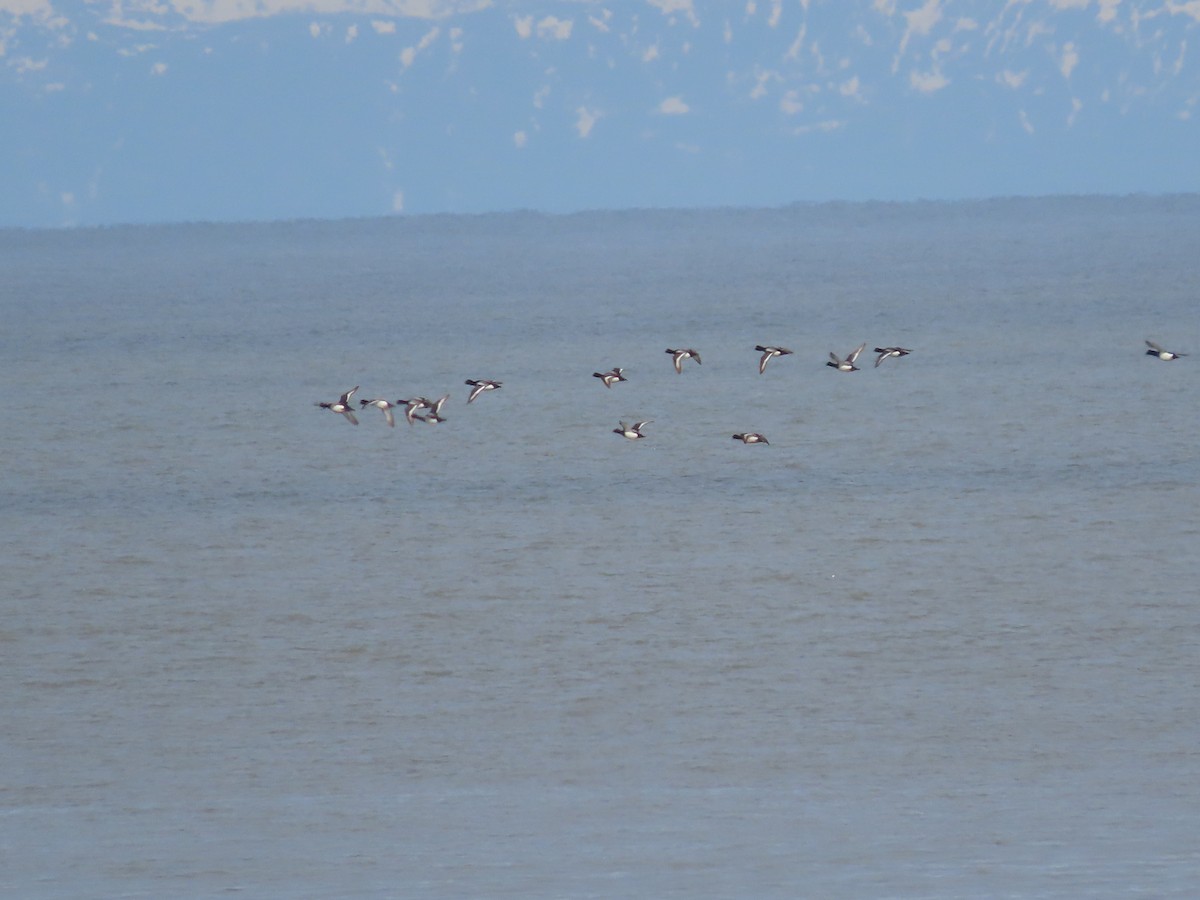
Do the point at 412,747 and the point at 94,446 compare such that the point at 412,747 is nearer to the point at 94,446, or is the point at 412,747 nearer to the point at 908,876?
the point at 908,876

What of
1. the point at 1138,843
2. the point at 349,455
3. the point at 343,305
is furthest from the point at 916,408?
the point at 343,305

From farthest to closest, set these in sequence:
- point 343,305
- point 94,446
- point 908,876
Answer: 1. point 343,305
2. point 94,446
3. point 908,876

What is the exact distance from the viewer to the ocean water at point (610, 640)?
17.9m

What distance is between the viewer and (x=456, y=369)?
2635 inches

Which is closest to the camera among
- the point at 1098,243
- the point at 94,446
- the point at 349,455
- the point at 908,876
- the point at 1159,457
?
the point at 908,876

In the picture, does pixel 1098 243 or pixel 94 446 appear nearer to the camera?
pixel 94 446

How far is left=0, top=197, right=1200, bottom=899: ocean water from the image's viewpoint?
58.9ft

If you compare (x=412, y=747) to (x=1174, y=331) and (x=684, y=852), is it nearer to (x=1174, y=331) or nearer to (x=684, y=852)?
(x=684, y=852)

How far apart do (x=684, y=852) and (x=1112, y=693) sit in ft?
21.7

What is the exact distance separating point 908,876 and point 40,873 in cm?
698

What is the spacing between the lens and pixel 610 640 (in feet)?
84.8

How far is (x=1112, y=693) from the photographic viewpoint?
22.4 metres

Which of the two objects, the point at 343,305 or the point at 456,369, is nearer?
the point at 456,369

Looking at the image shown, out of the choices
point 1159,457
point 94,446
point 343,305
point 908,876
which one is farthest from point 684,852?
point 343,305
